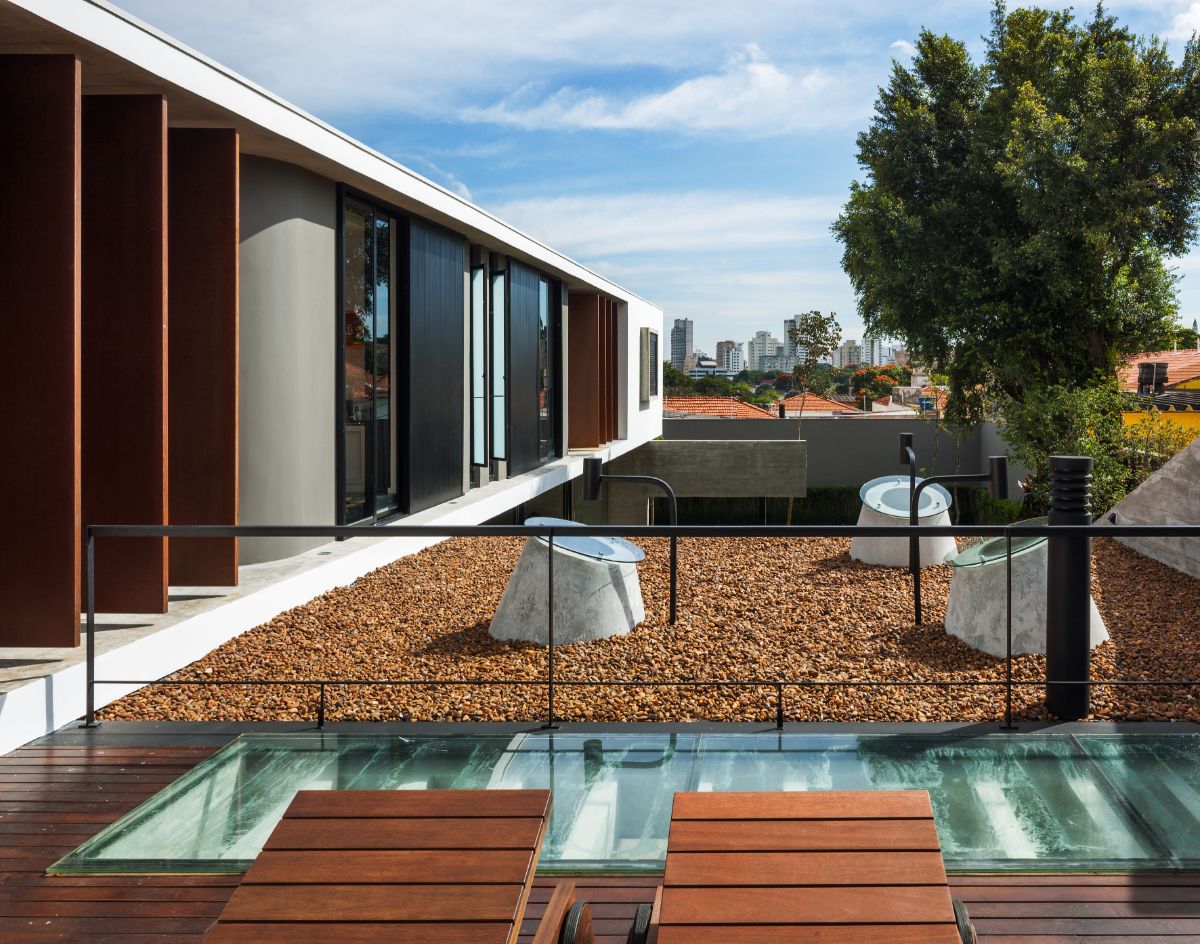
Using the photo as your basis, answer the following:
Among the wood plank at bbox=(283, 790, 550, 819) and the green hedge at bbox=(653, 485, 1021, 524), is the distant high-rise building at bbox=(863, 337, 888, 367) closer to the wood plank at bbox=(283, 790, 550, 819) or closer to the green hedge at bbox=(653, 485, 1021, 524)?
the green hedge at bbox=(653, 485, 1021, 524)

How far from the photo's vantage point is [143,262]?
19.6 ft

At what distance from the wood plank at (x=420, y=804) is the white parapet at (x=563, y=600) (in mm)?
4833

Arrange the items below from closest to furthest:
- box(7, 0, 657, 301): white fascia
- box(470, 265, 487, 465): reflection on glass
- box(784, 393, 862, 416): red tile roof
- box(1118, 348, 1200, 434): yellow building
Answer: box(7, 0, 657, 301): white fascia, box(470, 265, 487, 465): reflection on glass, box(1118, 348, 1200, 434): yellow building, box(784, 393, 862, 416): red tile roof

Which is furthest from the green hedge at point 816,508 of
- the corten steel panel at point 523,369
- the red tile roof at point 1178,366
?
the corten steel panel at point 523,369

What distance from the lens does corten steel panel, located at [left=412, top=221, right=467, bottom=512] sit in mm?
10492

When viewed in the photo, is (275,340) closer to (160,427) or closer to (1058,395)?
(160,427)

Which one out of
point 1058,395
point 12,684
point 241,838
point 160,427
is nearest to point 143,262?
point 160,427

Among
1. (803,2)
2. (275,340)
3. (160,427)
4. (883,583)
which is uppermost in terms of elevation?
(803,2)

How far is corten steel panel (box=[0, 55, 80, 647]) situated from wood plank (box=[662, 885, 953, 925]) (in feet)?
14.6

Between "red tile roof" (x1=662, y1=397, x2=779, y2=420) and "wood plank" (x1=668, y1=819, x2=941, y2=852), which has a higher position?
"red tile roof" (x1=662, y1=397, x2=779, y2=420)

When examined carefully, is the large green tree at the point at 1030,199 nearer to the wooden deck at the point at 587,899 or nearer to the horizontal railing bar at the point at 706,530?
the horizontal railing bar at the point at 706,530

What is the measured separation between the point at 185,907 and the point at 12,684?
2326 mm

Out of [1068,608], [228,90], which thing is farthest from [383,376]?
[1068,608]

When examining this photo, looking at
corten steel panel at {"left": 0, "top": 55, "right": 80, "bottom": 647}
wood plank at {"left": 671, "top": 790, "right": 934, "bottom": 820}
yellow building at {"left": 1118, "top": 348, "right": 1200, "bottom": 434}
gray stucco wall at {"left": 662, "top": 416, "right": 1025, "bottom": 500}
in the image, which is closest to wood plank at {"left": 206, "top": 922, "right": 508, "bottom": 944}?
wood plank at {"left": 671, "top": 790, "right": 934, "bottom": 820}
